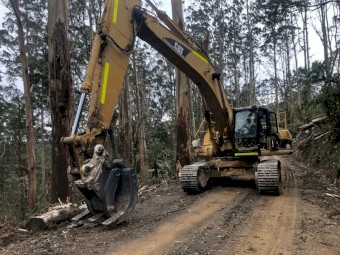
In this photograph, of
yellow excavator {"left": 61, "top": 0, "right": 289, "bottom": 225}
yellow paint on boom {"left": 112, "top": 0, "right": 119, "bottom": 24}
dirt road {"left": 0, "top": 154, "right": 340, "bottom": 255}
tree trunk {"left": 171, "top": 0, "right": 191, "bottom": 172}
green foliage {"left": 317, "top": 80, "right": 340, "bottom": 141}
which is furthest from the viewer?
tree trunk {"left": 171, "top": 0, "right": 191, "bottom": 172}

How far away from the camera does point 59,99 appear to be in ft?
26.6

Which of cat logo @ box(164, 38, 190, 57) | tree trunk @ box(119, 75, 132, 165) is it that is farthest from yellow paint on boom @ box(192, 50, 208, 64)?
tree trunk @ box(119, 75, 132, 165)

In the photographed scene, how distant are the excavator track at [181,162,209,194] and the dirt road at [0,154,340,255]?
0.45 meters

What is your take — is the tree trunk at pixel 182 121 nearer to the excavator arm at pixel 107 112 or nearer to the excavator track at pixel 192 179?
the excavator track at pixel 192 179

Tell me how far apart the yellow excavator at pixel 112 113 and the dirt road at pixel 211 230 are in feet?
1.47

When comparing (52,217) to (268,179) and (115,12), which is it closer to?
(115,12)

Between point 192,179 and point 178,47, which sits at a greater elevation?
point 178,47

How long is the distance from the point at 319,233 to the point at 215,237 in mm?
1651

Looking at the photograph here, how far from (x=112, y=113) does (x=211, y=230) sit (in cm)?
250

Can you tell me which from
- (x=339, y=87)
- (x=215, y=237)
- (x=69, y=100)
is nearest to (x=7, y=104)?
(x=69, y=100)

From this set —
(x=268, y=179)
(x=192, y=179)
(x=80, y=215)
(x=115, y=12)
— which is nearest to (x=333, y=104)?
(x=268, y=179)

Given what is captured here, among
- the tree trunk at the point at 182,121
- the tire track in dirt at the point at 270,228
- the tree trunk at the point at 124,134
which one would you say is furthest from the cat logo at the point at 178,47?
the tree trunk at the point at 124,134

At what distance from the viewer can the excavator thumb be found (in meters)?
5.43

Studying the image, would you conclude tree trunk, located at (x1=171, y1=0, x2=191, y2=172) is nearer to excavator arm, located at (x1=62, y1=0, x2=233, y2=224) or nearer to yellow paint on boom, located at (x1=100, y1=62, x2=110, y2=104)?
excavator arm, located at (x1=62, y1=0, x2=233, y2=224)
